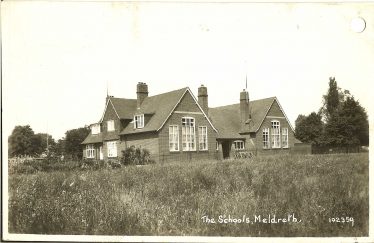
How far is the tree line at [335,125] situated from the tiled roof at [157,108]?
9050mm

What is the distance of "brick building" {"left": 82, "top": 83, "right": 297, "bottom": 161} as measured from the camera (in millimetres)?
23703

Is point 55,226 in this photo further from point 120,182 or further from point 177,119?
point 177,119

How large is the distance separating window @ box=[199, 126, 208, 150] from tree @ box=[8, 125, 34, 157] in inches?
645

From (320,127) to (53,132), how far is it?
32892 mm

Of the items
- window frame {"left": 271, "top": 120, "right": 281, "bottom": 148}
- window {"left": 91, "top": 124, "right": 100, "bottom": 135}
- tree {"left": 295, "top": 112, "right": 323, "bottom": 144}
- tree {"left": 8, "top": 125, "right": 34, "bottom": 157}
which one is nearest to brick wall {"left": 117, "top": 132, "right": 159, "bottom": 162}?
window {"left": 91, "top": 124, "right": 100, "bottom": 135}

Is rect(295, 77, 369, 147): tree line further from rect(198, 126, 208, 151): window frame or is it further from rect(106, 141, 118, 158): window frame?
rect(106, 141, 118, 158): window frame

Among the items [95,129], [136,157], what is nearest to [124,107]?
[95,129]

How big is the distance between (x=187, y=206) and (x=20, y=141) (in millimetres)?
4145

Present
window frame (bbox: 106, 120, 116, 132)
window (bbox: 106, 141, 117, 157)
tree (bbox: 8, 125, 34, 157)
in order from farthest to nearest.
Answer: window (bbox: 106, 141, 117, 157), window frame (bbox: 106, 120, 116, 132), tree (bbox: 8, 125, 34, 157)

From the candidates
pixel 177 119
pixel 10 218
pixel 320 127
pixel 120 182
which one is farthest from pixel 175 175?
pixel 320 127

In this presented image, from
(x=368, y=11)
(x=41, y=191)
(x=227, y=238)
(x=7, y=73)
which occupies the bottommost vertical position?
(x=227, y=238)

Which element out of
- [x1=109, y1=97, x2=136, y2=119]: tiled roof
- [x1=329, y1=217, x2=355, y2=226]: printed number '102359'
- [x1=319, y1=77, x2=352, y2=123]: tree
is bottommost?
[x1=329, y1=217, x2=355, y2=226]: printed number '102359'

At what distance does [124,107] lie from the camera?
26484 millimetres

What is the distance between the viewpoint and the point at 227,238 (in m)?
7.01
